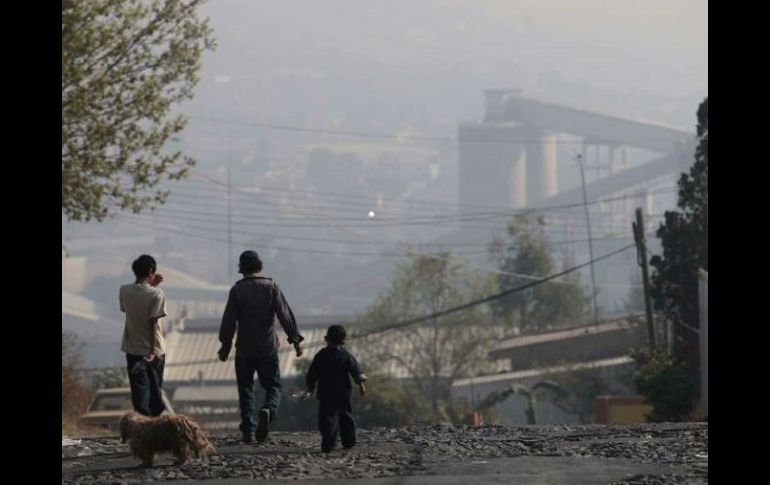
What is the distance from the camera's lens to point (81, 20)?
2927 centimetres

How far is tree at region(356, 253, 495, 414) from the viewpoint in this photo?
364 ft

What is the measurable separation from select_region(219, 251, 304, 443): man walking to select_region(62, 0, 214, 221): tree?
11.9m

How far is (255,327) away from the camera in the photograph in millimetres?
18125

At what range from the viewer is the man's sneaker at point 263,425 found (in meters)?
18.2

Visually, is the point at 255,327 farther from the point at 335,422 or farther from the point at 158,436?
the point at 158,436

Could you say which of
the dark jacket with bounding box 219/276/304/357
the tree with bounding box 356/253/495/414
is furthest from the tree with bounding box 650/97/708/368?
the tree with bounding box 356/253/495/414

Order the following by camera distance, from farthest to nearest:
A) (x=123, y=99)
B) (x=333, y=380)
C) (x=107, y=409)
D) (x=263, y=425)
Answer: (x=107, y=409)
(x=123, y=99)
(x=263, y=425)
(x=333, y=380)

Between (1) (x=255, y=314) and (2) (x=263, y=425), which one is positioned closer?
(1) (x=255, y=314)

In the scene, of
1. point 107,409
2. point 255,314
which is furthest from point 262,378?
point 107,409

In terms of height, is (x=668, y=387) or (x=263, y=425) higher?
(x=263, y=425)

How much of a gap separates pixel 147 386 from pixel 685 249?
120 feet

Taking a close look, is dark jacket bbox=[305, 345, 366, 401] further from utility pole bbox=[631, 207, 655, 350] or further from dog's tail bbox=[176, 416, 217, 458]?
utility pole bbox=[631, 207, 655, 350]
